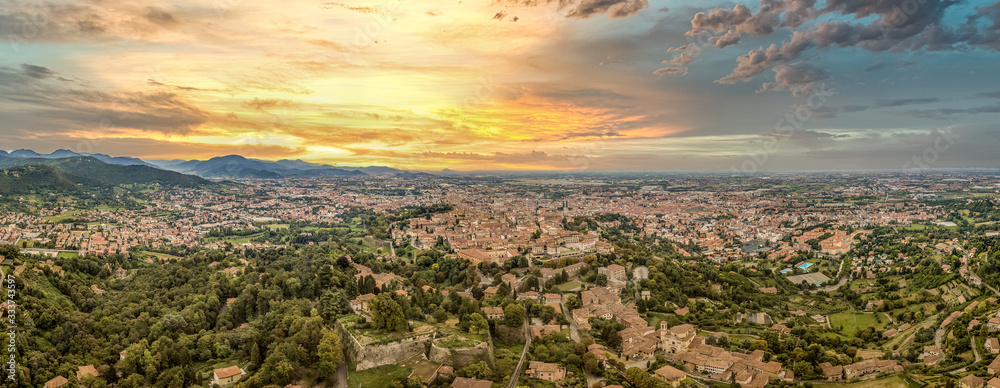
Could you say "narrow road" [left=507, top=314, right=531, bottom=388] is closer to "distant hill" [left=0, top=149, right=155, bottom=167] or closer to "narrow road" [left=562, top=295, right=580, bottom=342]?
"narrow road" [left=562, top=295, right=580, bottom=342]

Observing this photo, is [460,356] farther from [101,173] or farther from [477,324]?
[101,173]

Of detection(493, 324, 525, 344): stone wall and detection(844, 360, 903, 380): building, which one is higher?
detection(493, 324, 525, 344): stone wall

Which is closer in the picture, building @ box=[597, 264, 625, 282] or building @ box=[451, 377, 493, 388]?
building @ box=[451, 377, 493, 388]

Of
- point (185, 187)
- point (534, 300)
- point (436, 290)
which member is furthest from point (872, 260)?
point (185, 187)

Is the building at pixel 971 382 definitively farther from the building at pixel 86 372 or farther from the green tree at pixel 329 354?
the building at pixel 86 372

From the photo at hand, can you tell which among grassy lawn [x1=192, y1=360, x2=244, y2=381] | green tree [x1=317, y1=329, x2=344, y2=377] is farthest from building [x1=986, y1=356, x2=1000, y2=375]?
grassy lawn [x1=192, y1=360, x2=244, y2=381]
